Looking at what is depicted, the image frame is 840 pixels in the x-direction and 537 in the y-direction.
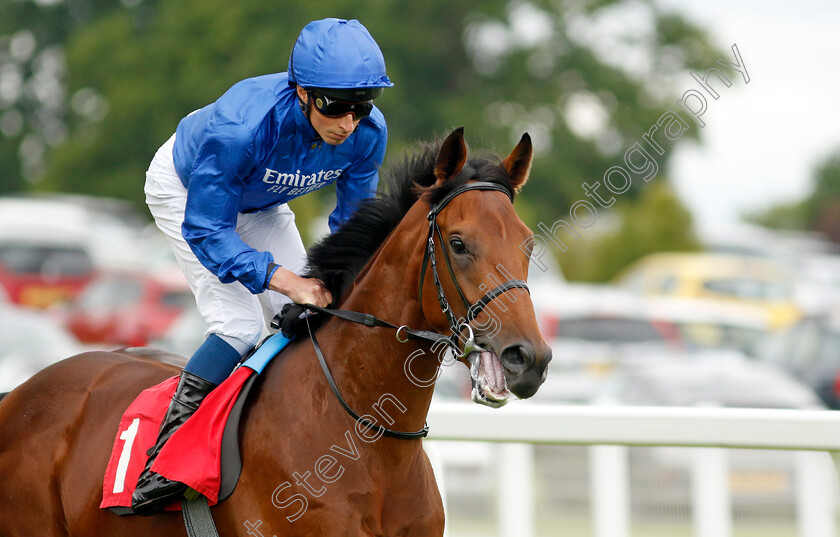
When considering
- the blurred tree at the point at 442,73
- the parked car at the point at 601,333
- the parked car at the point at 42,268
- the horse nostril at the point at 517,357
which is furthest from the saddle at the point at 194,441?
the blurred tree at the point at 442,73

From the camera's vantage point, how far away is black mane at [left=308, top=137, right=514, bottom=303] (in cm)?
324

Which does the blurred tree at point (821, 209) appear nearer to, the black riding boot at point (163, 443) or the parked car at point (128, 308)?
the parked car at point (128, 308)

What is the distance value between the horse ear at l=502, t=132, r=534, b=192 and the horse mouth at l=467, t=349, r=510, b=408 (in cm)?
65

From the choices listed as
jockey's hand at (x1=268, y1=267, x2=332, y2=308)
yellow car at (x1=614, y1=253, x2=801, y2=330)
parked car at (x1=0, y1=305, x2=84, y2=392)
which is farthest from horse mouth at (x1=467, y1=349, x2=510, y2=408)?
yellow car at (x1=614, y1=253, x2=801, y2=330)

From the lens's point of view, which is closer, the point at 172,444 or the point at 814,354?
the point at 172,444

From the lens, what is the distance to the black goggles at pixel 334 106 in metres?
3.24

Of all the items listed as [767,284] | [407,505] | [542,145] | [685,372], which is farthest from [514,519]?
[542,145]

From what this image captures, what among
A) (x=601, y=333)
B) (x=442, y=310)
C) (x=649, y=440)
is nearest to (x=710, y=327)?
(x=601, y=333)

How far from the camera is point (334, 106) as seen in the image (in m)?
3.24

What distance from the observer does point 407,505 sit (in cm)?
307

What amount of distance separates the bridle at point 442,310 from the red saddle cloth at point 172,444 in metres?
0.36

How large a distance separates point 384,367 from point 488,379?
1.54 ft

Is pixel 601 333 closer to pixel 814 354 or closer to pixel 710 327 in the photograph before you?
pixel 814 354

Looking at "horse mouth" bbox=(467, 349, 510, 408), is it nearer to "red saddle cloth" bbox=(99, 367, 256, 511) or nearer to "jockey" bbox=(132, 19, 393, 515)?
"jockey" bbox=(132, 19, 393, 515)
